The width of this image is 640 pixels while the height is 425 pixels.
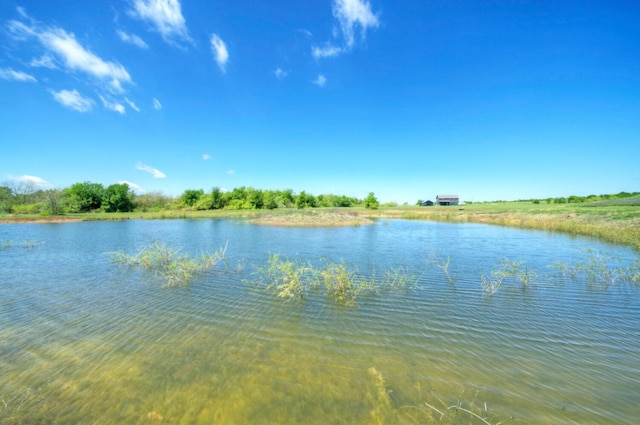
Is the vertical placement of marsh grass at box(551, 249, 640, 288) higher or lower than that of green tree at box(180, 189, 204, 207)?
lower

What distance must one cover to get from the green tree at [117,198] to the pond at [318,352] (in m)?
83.5

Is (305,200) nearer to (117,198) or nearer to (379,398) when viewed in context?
(117,198)

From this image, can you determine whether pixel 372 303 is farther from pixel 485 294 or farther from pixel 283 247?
pixel 283 247

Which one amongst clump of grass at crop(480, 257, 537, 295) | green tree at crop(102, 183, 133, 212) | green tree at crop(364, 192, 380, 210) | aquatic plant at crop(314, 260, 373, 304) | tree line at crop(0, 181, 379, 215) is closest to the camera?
aquatic plant at crop(314, 260, 373, 304)

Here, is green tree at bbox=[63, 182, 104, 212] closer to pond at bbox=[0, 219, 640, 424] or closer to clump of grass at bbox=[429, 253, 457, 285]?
pond at bbox=[0, 219, 640, 424]

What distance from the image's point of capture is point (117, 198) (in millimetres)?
80250

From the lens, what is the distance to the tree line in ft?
208

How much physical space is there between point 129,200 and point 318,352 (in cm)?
10266

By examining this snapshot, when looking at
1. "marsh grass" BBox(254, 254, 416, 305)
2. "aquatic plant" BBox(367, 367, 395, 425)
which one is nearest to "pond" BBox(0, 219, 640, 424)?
"aquatic plant" BBox(367, 367, 395, 425)

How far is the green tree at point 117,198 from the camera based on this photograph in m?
79.0

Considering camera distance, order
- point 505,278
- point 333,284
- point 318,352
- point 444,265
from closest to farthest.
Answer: point 318,352 → point 333,284 → point 505,278 → point 444,265

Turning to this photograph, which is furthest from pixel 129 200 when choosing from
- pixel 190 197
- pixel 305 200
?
pixel 305 200

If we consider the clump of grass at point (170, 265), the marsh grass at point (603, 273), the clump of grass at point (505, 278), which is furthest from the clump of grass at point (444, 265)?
the clump of grass at point (170, 265)

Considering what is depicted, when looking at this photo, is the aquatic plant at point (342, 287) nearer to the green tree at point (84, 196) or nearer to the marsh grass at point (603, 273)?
the marsh grass at point (603, 273)
